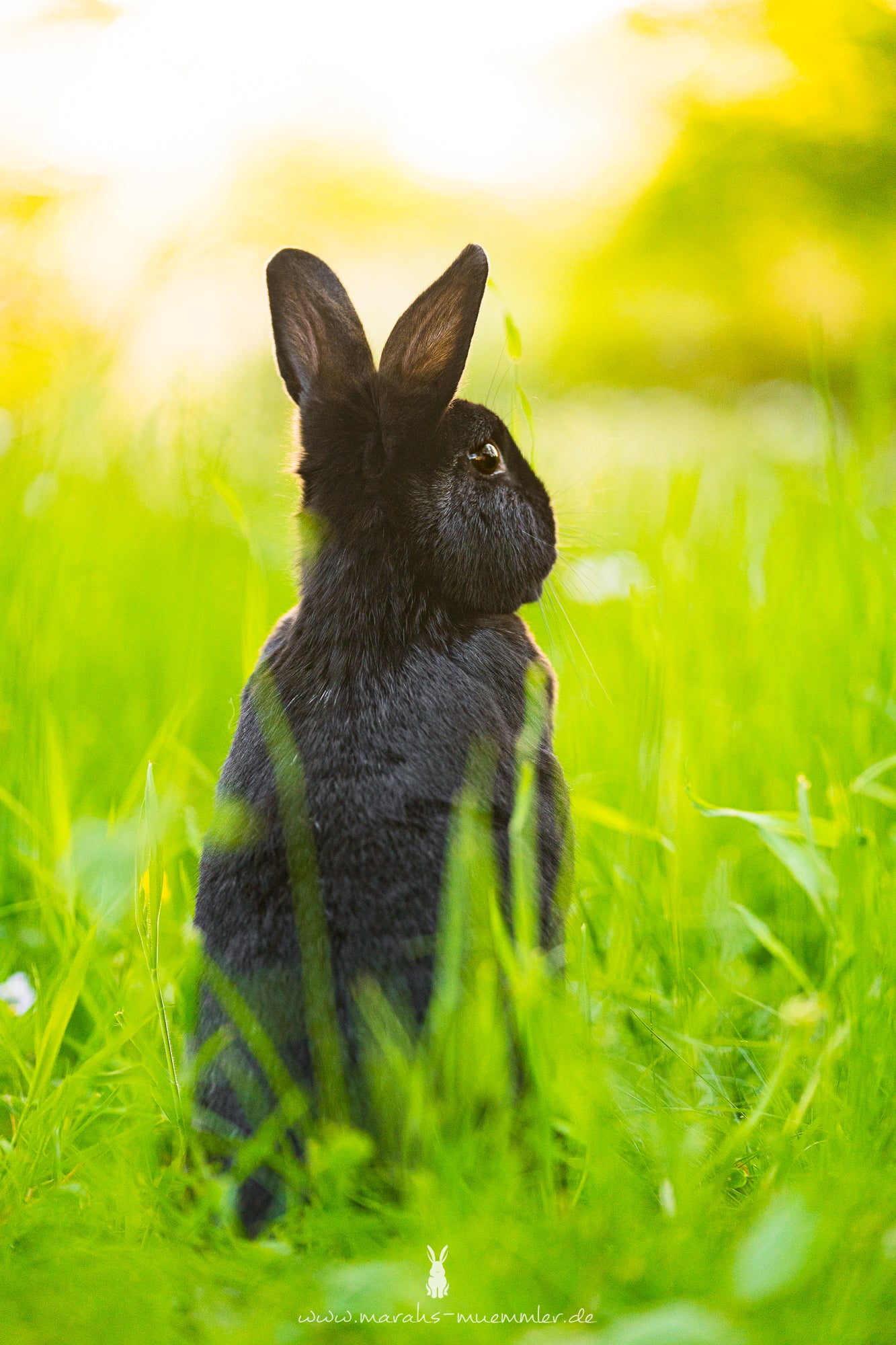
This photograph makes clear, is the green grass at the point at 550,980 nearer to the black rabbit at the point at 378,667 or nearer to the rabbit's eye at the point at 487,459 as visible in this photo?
the black rabbit at the point at 378,667

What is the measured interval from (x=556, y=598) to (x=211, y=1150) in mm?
1390

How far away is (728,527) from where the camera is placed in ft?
15.7

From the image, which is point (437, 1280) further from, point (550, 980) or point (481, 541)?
point (481, 541)

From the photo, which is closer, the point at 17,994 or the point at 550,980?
the point at 550,980

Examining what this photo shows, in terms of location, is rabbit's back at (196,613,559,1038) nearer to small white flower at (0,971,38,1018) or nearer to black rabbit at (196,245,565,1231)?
black rabbit at (196,245,565,1231)

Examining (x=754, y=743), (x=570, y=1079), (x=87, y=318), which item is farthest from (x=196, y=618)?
(x=570, y=1079)

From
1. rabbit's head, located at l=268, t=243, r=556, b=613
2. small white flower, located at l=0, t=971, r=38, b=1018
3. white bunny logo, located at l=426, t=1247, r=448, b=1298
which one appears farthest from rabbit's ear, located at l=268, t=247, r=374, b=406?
white bunny logo, located at l=426, t=1247, r=448, b=1298

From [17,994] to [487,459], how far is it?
5.05 ft

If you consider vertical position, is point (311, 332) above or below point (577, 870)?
above

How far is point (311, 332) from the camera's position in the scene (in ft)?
7.54

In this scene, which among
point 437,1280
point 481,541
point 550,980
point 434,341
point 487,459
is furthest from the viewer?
point 487,459

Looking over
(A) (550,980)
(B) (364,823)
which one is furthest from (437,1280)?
(B) (364,823)

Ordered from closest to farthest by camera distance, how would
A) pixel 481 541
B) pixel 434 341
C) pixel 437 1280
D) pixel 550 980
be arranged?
pixel 437 1280, pixel 550 980, pixel 434 341, pixel 481 541

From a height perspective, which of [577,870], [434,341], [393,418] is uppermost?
[434,341]
